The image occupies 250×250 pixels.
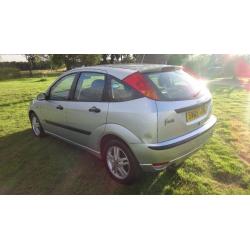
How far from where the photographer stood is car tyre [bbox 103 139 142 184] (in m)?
3.29

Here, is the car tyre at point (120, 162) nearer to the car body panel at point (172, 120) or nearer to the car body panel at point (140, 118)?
the car body panel at point (140, 118)

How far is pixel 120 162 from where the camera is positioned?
3514mm

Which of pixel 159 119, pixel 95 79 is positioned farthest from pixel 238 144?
pixel 95 79

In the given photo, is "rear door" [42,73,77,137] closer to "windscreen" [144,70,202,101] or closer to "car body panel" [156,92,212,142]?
"windscreen" [144,70,202,101]

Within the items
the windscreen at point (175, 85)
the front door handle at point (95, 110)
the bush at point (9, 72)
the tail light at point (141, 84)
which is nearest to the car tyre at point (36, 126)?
the front door handle at point (95, 110)

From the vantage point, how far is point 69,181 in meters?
3.80

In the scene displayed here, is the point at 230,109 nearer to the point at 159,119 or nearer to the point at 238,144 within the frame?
the point at 238,144

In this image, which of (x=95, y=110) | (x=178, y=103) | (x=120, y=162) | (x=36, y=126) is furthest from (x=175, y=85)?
(x=36, y=126)

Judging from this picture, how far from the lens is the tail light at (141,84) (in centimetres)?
309

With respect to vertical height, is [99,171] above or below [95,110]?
below

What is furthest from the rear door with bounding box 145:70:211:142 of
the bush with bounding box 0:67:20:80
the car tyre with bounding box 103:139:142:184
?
the bush with bounding box 0:67:20:80

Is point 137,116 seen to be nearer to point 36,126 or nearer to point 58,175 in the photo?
point 58,175

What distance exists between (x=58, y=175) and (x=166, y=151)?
182cm
